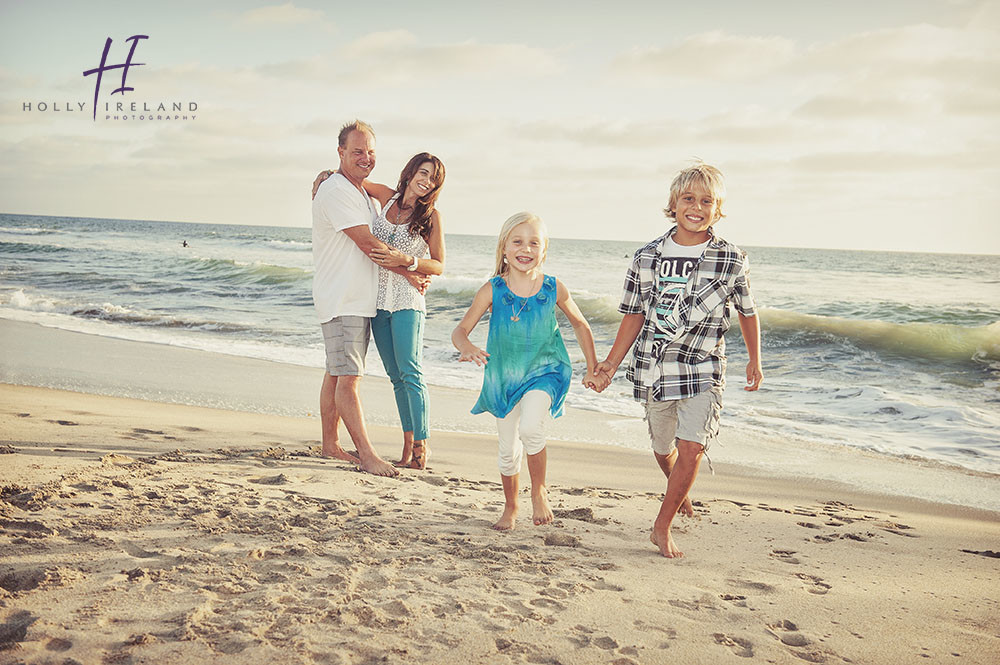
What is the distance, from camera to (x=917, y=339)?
13.1m

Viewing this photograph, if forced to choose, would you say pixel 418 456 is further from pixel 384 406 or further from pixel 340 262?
pixel 384 406

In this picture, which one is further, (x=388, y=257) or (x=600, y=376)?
(x=388, y=257)

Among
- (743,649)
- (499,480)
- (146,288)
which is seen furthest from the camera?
(146,288)

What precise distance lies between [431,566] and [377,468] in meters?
1.52

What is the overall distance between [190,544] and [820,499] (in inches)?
149

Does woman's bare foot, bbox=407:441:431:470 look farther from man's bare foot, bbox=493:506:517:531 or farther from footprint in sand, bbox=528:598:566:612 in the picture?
footprint in sand, bbox=528:598:566:612

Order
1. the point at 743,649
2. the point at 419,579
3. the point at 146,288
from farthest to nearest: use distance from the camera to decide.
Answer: the point at 146,288
the point at 419,579
the point at 743,649

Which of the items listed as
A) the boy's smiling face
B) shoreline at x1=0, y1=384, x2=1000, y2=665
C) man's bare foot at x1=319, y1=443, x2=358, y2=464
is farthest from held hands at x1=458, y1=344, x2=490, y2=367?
man's bare foot at x1=319, y1=443, x2=358, y2=464

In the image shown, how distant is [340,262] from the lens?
4.53 metres

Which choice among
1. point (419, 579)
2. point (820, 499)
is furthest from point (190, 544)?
point (820, 499)

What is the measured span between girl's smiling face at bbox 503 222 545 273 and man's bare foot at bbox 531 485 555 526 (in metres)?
1.10

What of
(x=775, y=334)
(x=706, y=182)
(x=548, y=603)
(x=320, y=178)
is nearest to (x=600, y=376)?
(x=706, y=182)

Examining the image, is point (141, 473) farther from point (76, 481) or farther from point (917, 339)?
point (917, 339)

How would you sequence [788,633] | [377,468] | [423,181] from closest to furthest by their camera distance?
[788,633] → [377,468] → [423,181]
